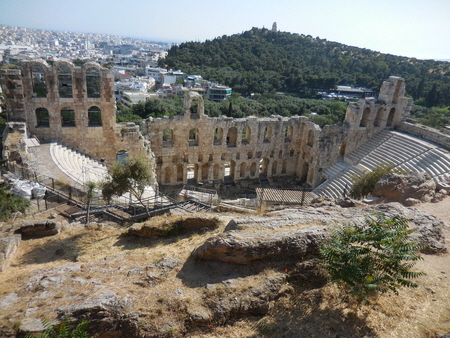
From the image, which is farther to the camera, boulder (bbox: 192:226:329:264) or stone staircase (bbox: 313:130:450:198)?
stone staircase (bbox: 313:130:450:198)

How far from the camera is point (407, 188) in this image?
1452 centimetres

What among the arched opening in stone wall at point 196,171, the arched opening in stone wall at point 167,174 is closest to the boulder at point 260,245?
the arched opening in stone wall at point 167,174

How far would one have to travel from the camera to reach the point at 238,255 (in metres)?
8.13

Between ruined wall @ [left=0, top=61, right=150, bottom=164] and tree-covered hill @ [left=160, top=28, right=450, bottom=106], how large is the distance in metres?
57.5

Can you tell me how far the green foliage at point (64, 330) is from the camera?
589 cm

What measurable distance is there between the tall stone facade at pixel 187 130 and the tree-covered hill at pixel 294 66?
40.8 m

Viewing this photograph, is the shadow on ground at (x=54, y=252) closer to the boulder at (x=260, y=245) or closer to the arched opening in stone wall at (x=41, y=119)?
the boulder at (x=260, y=245)

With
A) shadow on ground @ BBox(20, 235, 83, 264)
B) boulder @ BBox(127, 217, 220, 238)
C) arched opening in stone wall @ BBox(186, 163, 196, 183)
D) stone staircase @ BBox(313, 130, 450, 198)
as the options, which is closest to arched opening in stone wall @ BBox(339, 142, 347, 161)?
stone staircase @ BBox(313, 130, 450, 198)

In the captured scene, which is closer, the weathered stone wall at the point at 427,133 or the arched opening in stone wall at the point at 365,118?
→ the weathered stone wall at the point at 427,133

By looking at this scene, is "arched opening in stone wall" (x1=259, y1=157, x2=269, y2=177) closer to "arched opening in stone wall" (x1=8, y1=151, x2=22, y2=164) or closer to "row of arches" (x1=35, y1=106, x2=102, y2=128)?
"row of arches" (x1=35, y1=106, x2=102, y2=128)

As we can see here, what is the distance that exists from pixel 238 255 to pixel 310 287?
1.85m

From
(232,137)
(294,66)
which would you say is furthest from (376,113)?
(294,66)

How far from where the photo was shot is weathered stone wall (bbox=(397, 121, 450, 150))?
2549cm

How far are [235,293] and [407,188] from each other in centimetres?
1053
